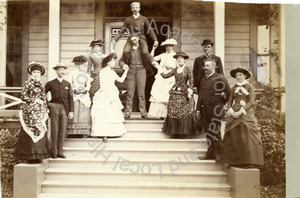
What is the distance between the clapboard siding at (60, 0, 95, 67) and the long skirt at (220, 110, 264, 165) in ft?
6.32

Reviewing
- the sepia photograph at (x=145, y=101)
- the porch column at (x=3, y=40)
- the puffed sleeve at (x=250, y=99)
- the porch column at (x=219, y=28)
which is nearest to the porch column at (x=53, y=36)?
the sepia photograph at (x=145, y=101)

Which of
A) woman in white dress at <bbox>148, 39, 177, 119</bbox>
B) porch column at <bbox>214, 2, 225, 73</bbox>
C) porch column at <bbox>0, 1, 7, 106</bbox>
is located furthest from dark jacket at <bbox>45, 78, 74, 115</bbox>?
porch column at <bbox>214, 2, 225, 73</bbox>

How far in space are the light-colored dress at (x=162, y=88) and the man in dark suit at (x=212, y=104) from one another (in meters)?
0.40

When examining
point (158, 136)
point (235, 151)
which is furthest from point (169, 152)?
point (235, 151)

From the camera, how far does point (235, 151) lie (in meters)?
3.81

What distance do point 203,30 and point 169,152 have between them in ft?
4.96

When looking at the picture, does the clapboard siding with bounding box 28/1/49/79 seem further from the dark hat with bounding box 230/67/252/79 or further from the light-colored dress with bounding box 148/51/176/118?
the dark hat with bounding box 230/67/252/79

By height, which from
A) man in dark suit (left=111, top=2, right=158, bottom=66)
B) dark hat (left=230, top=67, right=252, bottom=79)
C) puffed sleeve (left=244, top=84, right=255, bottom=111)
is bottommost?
puffed sleeve (left=244, top=84, right=255, bottom=111)

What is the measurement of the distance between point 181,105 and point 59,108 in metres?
1.42

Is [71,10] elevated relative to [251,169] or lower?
elevated

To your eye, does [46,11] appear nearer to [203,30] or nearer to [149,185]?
[203,30]

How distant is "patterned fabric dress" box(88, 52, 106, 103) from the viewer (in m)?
4.04

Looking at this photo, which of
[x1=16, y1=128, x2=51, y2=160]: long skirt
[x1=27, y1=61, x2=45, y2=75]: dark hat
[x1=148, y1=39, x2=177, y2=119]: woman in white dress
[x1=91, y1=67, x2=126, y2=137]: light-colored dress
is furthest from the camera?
[x1=148, y1=39, x2=177, y2=119]: woman in white dress

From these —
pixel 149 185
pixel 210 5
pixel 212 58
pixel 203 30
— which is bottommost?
pixel 149 185
